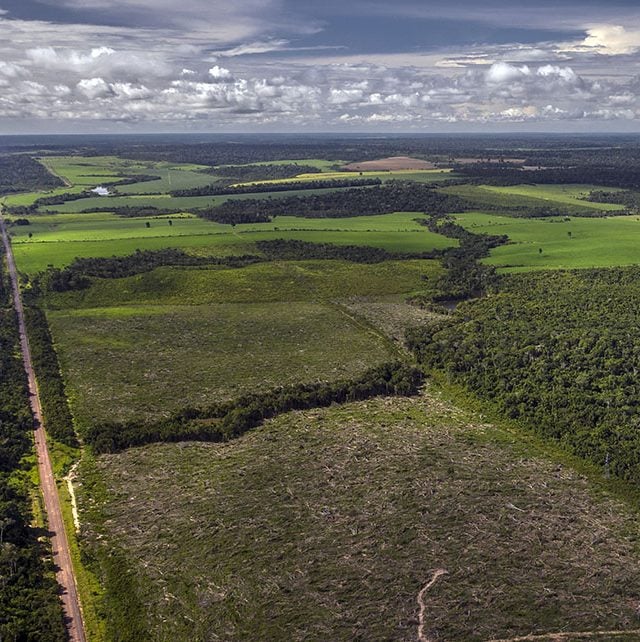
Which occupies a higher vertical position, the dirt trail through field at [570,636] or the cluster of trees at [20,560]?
the cluster of trees at [20,560]

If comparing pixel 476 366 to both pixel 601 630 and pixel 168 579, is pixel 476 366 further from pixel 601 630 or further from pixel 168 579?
pixel 168 579

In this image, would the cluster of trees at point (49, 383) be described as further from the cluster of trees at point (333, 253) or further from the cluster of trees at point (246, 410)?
the cluster of trees at point (333, 253)

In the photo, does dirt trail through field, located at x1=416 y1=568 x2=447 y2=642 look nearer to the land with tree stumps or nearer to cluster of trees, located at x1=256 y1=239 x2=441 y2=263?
the land with tree stumps

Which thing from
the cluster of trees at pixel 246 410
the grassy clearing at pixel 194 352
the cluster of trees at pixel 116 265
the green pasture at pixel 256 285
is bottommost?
the cluster of trees at pixel 246 410

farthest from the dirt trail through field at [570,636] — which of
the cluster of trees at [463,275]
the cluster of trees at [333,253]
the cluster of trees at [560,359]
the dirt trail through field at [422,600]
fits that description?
the cluster of trees at [333,253]

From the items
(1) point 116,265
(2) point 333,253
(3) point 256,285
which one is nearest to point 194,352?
(3) point 256,285
